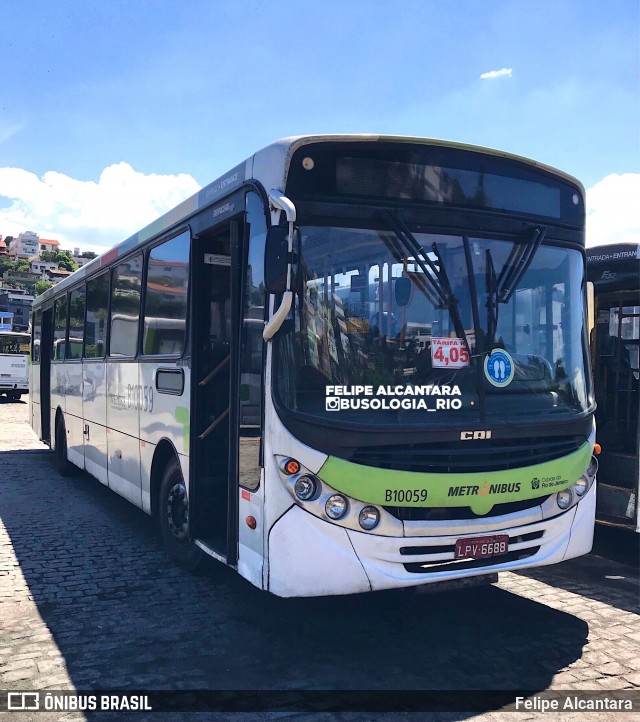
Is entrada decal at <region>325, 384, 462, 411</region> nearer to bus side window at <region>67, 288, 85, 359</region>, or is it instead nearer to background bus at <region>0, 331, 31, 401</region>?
bus side window at <region>67, 288, 85, 359</region>

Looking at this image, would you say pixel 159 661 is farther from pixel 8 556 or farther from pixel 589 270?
pixel 589 270

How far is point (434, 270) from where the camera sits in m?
4.68

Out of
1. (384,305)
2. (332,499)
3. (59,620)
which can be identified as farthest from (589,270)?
(59,620)

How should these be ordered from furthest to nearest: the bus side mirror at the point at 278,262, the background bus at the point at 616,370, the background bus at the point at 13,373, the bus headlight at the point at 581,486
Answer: the background bus at the point at 13,373 < the background bus at the point at 616,370 < the bus headlight at the point at 581,486 < the bus side mirror at the point at 278,262

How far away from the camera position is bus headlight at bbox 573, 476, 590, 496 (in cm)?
514

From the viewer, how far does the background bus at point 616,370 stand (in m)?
7.21

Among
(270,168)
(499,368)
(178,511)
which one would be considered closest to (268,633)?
(178,511)

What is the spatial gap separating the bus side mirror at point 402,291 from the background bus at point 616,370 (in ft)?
12.1

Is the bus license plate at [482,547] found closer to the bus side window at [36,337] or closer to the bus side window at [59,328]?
the bus side window at [59,328]

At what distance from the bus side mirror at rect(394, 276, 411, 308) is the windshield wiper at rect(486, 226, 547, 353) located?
0.57 m

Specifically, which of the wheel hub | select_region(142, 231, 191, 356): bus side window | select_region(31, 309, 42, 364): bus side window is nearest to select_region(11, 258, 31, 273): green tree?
select_region(31, 309, 42, 364): bus side window

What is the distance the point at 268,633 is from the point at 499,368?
7.94 feet

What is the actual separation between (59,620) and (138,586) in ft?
2.90

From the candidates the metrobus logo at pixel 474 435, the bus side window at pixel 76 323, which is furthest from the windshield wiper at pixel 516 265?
the bus side window at pixel 76 323
